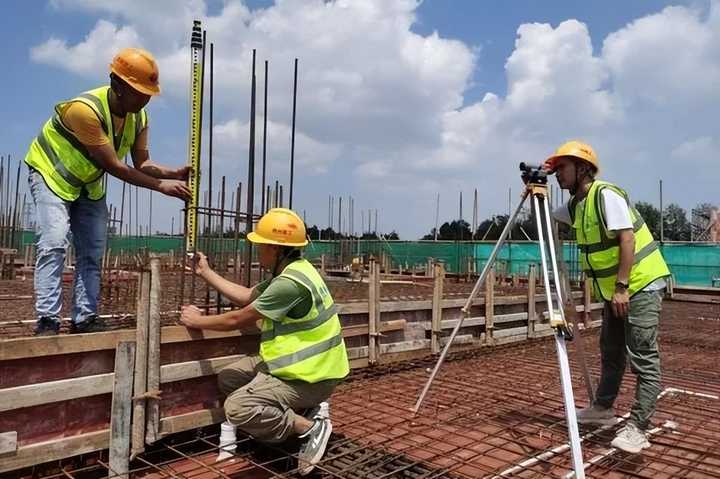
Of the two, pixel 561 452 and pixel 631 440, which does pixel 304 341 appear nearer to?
pixel 561 452

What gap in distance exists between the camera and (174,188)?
3.39 metres

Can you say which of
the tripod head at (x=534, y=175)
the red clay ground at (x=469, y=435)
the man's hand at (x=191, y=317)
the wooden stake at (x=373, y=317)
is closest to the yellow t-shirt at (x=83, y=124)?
the man's hand at (x=191, y=317)

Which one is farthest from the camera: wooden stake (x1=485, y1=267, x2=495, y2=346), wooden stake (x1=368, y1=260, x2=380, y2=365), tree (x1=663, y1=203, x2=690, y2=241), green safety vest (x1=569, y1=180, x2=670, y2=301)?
tree (x1=663, y1=203, x2=690, y2=241)

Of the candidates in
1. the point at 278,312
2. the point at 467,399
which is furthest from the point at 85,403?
the point at 467,399

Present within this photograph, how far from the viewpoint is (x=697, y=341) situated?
25.7 ft

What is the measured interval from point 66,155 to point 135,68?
→ 2.02 ft

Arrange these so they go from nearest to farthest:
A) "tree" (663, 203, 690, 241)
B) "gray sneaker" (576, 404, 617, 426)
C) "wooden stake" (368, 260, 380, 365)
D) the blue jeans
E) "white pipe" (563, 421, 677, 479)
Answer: "white pipe" (563, 421, 677, 479)
the blue jeans
"gray sneaker" (576, 404, 617, 426)
"wooden stake" (368, 260, 380, 365)
"tree" (663, 203, 690, 241)

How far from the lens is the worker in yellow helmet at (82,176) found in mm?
3020

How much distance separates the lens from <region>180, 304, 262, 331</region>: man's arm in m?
3.04

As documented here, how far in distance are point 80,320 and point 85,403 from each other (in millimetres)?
619

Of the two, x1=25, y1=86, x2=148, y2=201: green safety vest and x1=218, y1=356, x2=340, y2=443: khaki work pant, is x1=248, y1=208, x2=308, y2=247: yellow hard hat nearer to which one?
x1=218, y1=356, x2=340, y2=443: khaki work pant

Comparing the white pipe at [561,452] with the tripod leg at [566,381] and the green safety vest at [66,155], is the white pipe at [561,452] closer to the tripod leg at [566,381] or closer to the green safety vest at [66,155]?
the tripod leg at [566,381]

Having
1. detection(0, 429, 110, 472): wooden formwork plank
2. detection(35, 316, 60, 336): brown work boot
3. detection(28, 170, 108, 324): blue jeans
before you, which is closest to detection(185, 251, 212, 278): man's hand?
detection(28, 170, 108, 324): blue jeans

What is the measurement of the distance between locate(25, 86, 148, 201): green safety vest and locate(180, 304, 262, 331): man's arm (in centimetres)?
93
